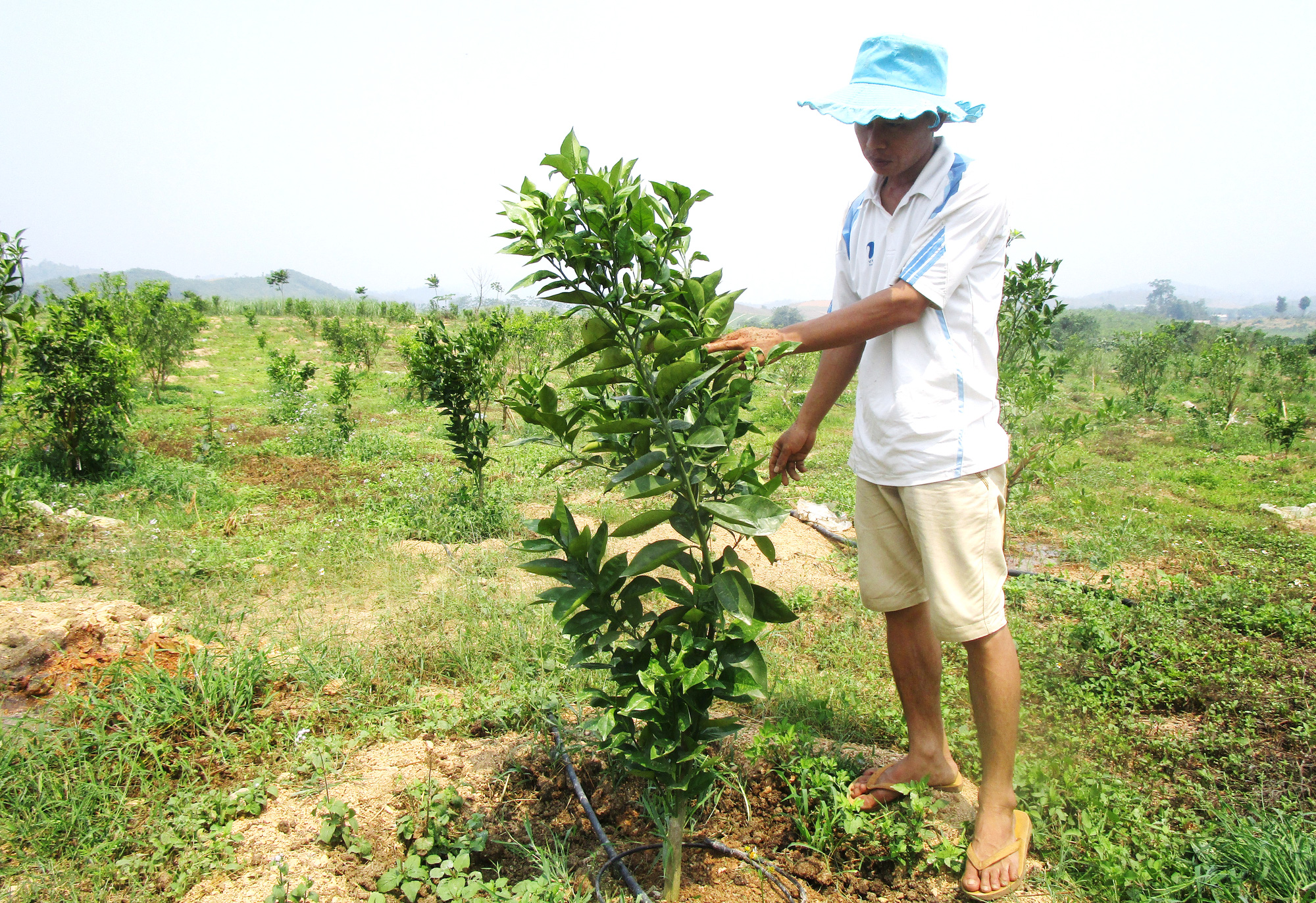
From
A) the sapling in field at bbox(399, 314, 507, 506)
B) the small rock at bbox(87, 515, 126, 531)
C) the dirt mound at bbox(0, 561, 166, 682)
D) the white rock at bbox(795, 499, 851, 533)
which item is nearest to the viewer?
the dirt mound at bbox(0, 561, 166, 682)

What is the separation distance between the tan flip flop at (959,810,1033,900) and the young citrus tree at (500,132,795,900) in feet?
2.43

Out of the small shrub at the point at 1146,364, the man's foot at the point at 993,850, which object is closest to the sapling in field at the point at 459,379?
the man's foot at the point at 993,850

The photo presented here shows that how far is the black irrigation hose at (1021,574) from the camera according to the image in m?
3.94

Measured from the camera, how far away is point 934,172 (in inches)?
71.2

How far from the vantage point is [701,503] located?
5.48ft

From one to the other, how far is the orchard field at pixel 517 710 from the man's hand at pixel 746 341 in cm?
62

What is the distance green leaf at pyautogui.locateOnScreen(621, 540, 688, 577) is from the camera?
1594 millimetres

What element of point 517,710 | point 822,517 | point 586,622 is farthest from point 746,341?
point 822,517

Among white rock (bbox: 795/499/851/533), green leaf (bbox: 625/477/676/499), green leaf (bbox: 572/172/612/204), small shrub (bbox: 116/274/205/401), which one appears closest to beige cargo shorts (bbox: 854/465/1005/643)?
green leaf (bbox: 625/477/676/499)

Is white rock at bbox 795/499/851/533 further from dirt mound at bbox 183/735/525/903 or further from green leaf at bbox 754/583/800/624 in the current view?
green leaf at bbox 754/583/800/624

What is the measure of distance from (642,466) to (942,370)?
2.77ft

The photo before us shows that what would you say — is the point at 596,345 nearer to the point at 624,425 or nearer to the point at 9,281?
the point at 624,425

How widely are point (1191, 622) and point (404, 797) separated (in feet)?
12.6

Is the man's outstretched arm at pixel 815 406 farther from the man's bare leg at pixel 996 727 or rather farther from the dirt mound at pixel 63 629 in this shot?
the dirt mound at pixel 63 629
